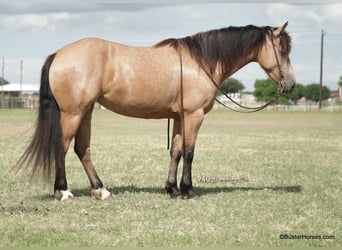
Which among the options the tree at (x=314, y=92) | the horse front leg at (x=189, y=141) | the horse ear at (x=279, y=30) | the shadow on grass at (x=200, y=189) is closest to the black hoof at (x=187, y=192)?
the horse front leg at (x=189, y=141)

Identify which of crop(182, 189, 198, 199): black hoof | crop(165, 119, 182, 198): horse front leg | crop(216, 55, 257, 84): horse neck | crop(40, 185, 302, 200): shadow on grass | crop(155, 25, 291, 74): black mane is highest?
crop(155, 25, 291, 74): black mane

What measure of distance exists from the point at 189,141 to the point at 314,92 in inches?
3874

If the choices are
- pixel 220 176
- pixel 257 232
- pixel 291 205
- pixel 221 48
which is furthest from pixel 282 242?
pixel 220 176

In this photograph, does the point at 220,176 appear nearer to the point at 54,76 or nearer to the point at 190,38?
the point at 190,38

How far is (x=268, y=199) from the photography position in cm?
756

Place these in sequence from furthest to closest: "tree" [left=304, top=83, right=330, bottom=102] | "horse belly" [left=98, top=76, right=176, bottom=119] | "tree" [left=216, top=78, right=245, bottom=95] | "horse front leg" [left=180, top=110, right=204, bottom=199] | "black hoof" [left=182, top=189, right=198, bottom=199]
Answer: "tree" [left=216, top=78, right=245, bottom=95], "tree" [left=304, top=83, right=330, bottom=102], "black hoof" [left=182, top=189, right=198, bottom=199], "horse front leg" [left=180, top=110, right=204, bottom=199], "horse belly" [left=98, top=76, right=176, bottom=119]

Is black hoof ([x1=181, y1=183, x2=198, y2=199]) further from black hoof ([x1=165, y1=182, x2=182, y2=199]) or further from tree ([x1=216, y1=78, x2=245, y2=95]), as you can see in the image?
tree ([x1=216, y1=78, x2=245, y2=95])

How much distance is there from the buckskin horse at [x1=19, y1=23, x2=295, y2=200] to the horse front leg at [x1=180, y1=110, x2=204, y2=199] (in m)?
0.01

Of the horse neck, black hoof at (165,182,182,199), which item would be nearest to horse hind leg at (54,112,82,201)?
black hoof at (165,182,182,199)

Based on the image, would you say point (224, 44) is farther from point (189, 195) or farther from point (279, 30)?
point (189, 195)

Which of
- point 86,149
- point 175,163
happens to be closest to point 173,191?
point 175,163

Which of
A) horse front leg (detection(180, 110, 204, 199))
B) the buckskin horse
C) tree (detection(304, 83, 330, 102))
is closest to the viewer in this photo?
the buckskin horse

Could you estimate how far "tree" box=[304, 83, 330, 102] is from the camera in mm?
101250

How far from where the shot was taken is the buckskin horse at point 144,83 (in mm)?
7102
